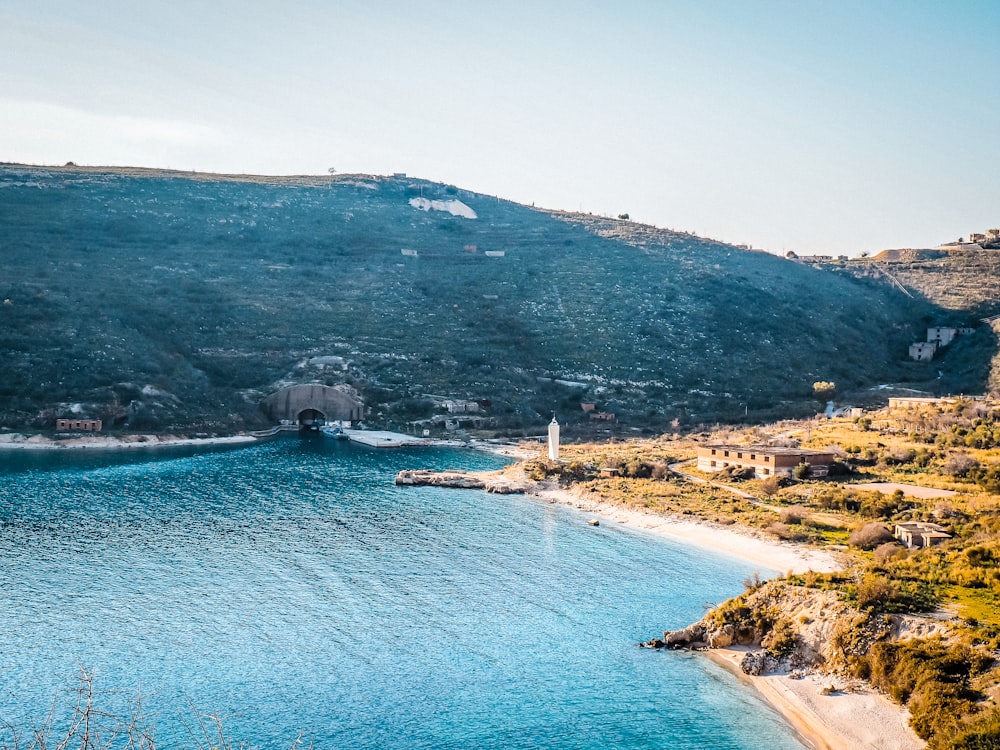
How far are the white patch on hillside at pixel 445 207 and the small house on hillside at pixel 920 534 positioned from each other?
135 metres

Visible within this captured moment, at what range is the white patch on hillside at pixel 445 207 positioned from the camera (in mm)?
170375

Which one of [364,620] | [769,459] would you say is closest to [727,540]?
[769,459]

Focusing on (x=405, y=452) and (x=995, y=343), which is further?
(x=995, y=343)

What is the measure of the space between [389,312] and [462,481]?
58.5 meters

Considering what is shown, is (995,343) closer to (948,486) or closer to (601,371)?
(601,371)

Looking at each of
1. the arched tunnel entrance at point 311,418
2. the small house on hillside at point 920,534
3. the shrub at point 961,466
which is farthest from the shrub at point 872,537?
the arched tunnel entrance at point 311,418

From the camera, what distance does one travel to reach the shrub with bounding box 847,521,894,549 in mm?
42125

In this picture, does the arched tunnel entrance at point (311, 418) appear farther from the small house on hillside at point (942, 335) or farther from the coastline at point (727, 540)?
the small house on hillside at point (942, 335)

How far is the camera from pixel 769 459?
58.2 metres

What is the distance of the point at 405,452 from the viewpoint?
3287 inches

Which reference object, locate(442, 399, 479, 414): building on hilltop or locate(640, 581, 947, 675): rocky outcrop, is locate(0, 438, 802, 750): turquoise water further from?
locate(442, 399, 479, 414): building on hilltop

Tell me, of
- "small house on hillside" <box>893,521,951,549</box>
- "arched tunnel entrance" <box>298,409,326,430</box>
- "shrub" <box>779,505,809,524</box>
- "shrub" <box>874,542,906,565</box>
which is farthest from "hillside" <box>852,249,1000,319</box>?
"shrub" <box>874,542,906,565</box>

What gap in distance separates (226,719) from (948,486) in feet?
132

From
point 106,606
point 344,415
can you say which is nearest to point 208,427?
A: point 344,415
